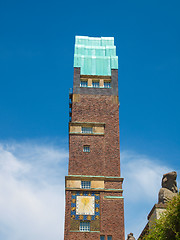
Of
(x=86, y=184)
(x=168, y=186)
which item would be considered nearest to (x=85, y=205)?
(x=86, y=184)

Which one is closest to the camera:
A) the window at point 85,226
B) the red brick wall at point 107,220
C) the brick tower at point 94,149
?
the red brick wall at point 107,220

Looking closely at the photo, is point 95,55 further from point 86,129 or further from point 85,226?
point 85,226

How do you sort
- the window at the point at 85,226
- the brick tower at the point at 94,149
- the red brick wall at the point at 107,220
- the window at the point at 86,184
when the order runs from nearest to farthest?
the red brick wall at the point at 107,220 → the window at the point at 85,226 → the brick tower at the point at 94,149 → the window at the point at 86,184

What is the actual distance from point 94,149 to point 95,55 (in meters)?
14.4

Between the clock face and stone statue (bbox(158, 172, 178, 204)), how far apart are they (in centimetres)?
1642

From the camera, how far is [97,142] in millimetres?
46875

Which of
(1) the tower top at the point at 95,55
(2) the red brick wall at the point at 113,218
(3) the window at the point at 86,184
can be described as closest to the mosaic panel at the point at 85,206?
(2) the red brick wall at the point at 113,218

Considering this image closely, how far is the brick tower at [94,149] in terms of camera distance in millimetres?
41719

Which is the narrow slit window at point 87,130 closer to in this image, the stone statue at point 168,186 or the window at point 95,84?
the window at point 95,84

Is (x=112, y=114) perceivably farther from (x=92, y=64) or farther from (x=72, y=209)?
(x=72, y=209)

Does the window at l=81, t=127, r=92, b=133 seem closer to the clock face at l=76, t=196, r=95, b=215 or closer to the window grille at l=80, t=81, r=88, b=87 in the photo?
the window grille at l=80, t=81, r=88, b=87

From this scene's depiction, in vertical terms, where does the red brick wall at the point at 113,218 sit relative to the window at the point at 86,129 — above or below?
below

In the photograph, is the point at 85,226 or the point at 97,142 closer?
the point at 85,226

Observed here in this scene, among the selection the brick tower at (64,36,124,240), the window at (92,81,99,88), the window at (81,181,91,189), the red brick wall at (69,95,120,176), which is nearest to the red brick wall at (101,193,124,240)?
the brick tower at (64,36,124,240)
